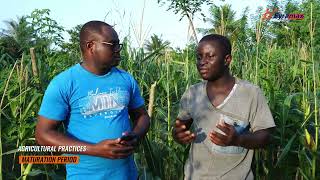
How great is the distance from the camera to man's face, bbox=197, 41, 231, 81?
1.85 m

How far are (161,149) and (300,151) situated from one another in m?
0.85

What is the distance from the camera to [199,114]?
6.15ft

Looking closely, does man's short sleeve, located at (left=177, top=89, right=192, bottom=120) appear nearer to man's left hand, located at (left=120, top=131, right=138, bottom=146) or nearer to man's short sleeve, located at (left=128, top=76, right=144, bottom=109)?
man's short sleeve, located at (left=128, top=76, right=144, bottom=109)

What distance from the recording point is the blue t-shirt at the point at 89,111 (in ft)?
5.32

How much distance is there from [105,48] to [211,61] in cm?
47

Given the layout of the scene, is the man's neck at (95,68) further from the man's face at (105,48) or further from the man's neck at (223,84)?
the man's neck at (223,84)

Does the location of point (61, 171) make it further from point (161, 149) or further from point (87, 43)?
point (87, 43)

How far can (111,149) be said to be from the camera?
60.2 inches

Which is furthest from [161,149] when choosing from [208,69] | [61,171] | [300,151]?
[208,69]

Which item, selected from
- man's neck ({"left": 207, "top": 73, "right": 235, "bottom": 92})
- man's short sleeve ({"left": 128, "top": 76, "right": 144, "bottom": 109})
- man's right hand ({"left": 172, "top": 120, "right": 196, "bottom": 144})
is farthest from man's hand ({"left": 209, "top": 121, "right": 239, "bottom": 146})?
man's short sleeve ({"left": 128, "top": 76, "right": 144, "bottom": 109})

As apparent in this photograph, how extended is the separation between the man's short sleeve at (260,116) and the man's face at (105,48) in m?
0.63

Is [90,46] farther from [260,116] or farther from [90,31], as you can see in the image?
[260,116]

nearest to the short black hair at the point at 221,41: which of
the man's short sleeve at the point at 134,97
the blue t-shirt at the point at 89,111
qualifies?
the man's short sleeve at the point at 134,97

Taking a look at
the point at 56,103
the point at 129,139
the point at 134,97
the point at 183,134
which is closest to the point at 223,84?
the point at 183,134
